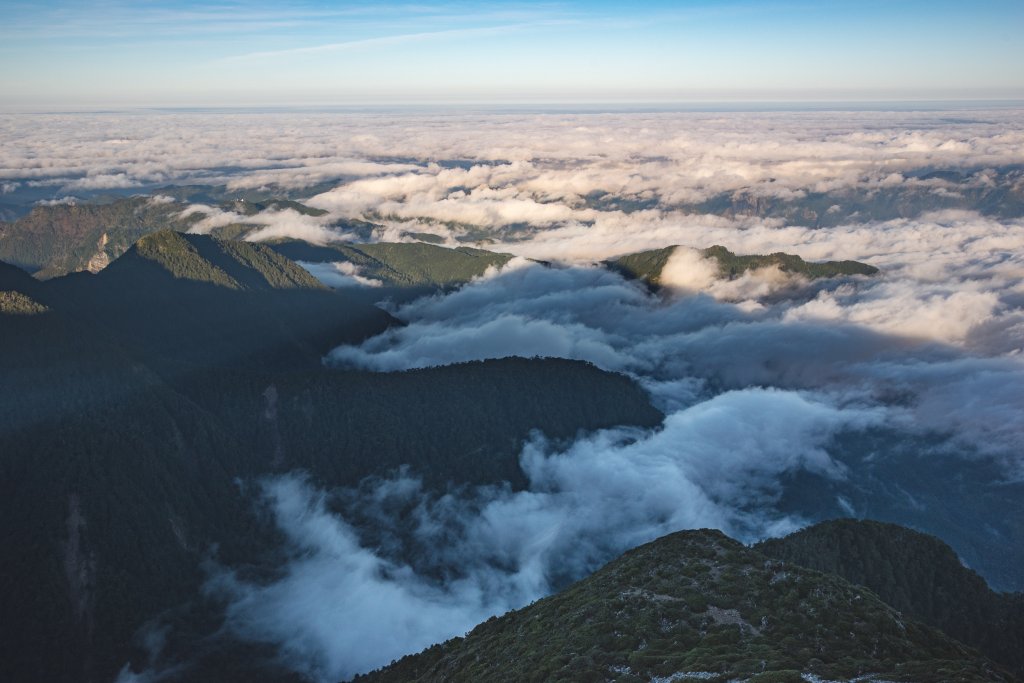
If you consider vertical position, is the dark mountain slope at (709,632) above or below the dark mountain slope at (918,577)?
above

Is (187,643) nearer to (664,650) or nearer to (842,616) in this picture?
(664,650)

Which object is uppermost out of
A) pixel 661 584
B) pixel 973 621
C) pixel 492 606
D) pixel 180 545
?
pixel 661 584

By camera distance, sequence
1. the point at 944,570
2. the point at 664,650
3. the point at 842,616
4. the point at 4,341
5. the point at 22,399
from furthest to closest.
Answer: the point at 4,341, the point at 22,399, the point at 944,570, the point at 842,616, the point at 664,650

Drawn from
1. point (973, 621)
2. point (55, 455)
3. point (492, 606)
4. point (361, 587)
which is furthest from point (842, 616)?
point (55, 455)

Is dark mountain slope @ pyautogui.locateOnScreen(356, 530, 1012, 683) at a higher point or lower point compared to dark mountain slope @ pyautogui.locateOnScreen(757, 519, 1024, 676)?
higher

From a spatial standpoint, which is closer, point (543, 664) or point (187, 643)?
point (543, 664)
